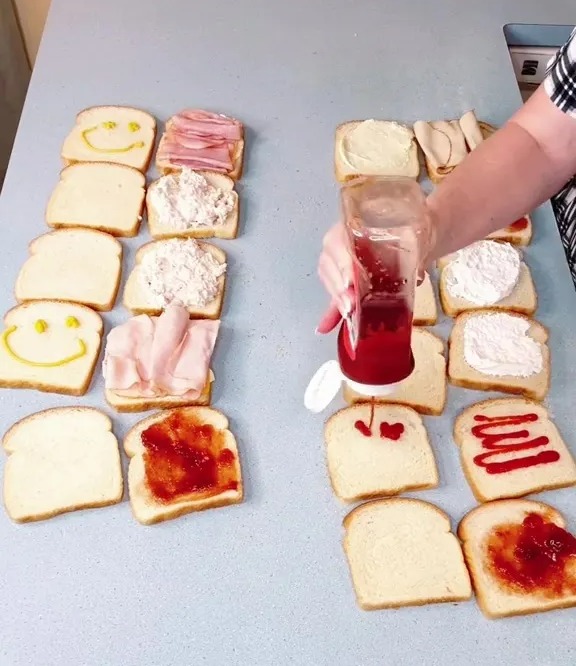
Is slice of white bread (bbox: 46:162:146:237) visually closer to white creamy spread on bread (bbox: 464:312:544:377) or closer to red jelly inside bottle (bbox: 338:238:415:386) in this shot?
red jelly inside bottle (bbox: 338:238:415:386)

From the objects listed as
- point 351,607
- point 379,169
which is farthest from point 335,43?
point 351,607

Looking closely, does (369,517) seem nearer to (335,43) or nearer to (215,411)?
(215,411)

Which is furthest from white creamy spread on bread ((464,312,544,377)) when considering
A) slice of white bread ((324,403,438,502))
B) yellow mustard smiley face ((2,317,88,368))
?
yellow mustard smiley face ((2,317,88,368))

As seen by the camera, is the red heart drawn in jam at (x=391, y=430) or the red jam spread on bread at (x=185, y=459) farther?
the red heart drawn in jam at (x=391, y=430)

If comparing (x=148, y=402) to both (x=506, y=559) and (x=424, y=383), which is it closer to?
(x=424, y=383)

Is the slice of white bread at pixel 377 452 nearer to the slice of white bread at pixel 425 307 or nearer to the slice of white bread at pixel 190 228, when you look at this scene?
the slice of white bread at pixel 425 307

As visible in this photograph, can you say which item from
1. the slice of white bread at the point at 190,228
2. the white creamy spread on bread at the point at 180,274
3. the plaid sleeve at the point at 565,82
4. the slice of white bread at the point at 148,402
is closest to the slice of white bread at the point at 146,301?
the white creamy spread on bread at the point at 180,274
